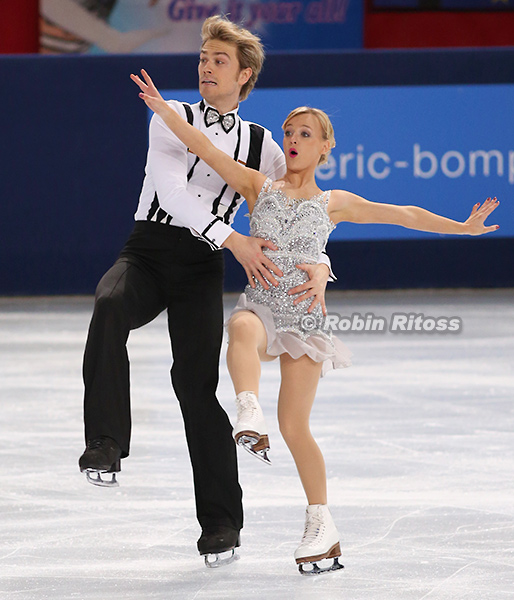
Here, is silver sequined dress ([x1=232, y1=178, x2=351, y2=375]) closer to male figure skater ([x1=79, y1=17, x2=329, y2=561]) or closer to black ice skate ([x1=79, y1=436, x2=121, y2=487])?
male figure skater ([x1=79, y1=17, x2=329, y2=561])

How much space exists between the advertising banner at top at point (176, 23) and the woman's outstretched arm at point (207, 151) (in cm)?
1129

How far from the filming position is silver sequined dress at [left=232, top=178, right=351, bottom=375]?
311 cm

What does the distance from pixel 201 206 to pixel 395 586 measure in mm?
1169

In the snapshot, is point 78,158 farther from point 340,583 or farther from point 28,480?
point 340,583

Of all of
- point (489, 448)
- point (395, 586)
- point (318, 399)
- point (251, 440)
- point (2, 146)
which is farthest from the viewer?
point (2, 146)

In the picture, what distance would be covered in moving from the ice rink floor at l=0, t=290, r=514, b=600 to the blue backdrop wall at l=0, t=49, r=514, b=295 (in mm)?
3136

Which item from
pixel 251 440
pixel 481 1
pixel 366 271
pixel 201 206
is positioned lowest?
pixel 366 271

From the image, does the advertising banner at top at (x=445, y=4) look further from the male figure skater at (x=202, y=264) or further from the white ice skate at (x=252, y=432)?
the white ice skate at (x=252, y=432)

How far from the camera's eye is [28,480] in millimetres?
4137

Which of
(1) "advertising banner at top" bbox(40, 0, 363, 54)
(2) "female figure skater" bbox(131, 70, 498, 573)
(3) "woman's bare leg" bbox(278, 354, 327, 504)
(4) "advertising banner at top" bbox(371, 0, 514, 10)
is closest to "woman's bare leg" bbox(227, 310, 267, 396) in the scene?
(2) "female figure skater" bbox(131, 70, 498, 573)

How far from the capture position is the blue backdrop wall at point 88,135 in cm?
1006

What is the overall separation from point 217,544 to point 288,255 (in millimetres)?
850

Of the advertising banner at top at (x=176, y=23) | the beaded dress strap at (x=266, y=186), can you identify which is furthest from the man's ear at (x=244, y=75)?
the advertising banner at top at (x=176, y=23)

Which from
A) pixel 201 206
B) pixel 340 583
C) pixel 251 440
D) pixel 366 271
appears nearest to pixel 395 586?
pixel 340 583
